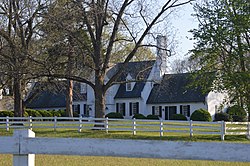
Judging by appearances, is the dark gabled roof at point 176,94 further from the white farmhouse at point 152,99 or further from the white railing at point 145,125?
the white railing at point 145,125

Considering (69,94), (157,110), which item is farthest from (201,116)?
(69,94)

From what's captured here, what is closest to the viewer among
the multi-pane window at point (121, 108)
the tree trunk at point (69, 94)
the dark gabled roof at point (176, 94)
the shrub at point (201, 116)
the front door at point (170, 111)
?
the tree trunk at point (69, 94)

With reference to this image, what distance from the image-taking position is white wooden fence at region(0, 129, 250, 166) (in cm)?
435

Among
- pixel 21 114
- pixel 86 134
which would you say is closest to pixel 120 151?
pixel 86 134

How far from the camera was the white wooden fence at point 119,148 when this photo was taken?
4.35m

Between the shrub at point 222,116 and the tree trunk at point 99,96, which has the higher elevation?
the tree trunk at point 99,96

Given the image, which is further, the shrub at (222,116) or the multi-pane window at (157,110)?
the multi-pane window at (157,110)

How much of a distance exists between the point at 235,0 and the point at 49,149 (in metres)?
25.9

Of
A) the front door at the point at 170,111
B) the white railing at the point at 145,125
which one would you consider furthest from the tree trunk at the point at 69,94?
the front door at the point at 170,111

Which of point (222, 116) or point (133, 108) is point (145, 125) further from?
point (133, 108)

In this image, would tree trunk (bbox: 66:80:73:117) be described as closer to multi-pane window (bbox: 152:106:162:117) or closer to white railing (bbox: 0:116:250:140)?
white railing (bbox: 0:116:250:140)

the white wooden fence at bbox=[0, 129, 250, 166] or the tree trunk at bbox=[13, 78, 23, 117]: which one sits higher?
the tree trunk at bbox=[13, 78, 23, 117]

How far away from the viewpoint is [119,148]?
445cm

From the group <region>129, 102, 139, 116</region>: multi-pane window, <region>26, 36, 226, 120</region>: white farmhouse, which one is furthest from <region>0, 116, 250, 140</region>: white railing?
<region>129, 102, 139, 116</region>: multi-pane window
